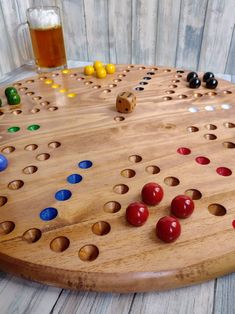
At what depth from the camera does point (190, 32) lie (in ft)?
3.17

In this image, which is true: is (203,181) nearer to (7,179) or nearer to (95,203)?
(95,203)

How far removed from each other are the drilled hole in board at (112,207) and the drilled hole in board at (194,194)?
0.09 metres

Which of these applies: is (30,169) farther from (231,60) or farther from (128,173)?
(231,60)

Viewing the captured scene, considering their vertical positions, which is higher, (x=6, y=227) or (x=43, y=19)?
(x=43, y=19)

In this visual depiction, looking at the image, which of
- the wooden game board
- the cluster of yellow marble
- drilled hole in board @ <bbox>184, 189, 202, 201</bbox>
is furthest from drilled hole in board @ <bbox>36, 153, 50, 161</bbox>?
the cluster of yellow marble

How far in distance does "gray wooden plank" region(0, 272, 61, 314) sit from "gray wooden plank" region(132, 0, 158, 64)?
909mm

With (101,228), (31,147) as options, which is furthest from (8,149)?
(101,228)

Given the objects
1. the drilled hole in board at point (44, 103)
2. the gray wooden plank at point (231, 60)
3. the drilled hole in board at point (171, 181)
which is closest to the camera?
the drilled hole in board at point (171, 181)

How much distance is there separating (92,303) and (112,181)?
16 cm

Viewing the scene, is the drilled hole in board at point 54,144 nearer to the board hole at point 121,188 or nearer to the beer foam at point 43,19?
the board hole at point 121,188

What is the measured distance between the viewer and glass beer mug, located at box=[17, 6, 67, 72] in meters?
0.84

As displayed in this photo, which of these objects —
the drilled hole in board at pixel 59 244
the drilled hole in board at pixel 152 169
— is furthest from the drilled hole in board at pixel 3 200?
the drilled hole in board at pixel 152 169

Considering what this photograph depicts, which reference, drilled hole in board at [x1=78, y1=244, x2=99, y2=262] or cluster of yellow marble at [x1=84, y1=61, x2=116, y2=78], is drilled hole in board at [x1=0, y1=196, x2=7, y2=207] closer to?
drilled hole in board at [x1=78, y1=244, x2=99, y2=262]

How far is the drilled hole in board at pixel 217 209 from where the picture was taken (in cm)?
36
